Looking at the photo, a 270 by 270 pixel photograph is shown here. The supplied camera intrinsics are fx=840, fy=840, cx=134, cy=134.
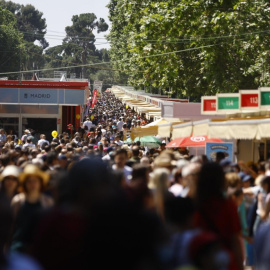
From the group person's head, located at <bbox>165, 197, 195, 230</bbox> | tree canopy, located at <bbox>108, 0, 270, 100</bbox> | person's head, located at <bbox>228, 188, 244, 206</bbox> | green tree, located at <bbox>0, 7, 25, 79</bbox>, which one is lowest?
person's head, located at <bbox>228, 188, 244, 206</bbox>

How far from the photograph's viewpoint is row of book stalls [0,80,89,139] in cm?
3678

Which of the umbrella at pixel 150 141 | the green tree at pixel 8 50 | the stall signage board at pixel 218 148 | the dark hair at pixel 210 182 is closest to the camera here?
the dark hair at pixel 210 182

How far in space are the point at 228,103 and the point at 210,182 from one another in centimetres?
1324

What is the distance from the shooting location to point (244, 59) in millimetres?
30984

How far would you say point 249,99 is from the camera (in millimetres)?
18234

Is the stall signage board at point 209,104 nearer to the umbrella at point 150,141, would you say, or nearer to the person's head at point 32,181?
the umbrella at point 150,141

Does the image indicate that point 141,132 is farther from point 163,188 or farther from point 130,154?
point 163,188

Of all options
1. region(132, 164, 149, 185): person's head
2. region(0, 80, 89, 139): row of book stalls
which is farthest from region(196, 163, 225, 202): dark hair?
region(0, 80, 89, 139): row of book stalls

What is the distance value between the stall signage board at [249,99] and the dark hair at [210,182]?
12.0 metres

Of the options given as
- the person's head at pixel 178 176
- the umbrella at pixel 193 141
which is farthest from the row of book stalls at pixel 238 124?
the person's head at pixel 178 176

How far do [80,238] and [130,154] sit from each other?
1111cm

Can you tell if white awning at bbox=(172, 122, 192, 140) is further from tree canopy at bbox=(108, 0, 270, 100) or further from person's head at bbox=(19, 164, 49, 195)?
tree canopy at bbox=(108, 0, 270, 100)

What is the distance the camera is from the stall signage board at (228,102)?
1891 centimetres

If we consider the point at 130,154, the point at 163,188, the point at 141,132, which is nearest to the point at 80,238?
the point at 163,188
